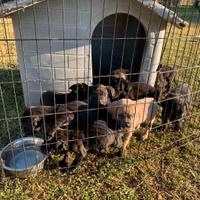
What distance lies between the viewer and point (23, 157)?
3338mm

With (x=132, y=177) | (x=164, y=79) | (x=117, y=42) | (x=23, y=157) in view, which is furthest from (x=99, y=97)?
(x=117, y=42)

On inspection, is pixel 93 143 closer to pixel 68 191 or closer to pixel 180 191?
pixel 68 191

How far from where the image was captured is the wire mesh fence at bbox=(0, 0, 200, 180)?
318 centimetres

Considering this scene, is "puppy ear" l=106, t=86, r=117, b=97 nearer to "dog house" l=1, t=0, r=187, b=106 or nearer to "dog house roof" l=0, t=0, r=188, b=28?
"dog house" l=1, t=0, r=187, b=106

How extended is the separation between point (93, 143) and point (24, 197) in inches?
36.8

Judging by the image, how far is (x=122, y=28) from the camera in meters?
6.27

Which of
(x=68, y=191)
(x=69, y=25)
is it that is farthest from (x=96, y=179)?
(x=69, y=25)

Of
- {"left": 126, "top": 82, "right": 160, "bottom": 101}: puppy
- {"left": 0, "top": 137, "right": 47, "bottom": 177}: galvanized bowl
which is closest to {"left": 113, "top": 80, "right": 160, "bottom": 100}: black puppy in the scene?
{"left": 126, "top": 82, "right": 160, "bottom": 101}: puppy

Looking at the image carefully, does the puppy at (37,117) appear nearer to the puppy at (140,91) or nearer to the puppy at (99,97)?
the puppy at (99,97)

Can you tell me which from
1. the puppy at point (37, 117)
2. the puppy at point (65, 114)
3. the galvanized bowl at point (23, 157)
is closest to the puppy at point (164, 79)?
the puppy at point (65, 114)

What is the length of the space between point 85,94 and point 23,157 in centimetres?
129

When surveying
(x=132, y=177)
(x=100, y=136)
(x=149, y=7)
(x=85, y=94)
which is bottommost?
(x=132, y=177)

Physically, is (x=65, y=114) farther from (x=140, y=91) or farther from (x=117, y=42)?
(x=117, y=42)

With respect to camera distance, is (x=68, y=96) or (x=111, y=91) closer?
(x=111, y=91)
